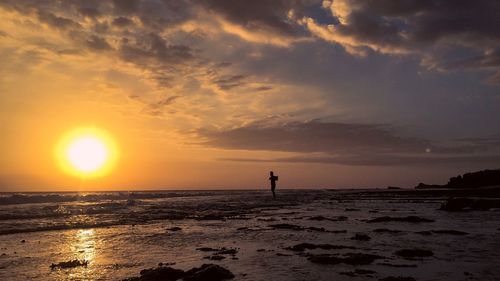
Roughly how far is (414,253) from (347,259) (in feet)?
11.9

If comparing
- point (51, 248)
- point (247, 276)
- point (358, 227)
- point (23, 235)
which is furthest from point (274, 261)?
point (23, 235)

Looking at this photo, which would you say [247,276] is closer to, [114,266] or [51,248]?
[114,266]

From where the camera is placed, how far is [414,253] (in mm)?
19203

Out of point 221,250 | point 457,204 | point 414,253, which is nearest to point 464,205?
point 457,204

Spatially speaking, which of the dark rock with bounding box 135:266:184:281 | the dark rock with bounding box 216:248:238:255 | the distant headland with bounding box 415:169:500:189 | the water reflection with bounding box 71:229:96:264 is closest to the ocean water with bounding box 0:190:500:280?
the water reflection with bounding box 71:229:96:264

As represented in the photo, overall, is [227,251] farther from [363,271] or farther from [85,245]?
[85,245]

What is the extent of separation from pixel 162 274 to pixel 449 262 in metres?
11.5

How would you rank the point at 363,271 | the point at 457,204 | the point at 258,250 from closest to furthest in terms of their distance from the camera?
the point at 363,271
the point at 258,250
the point at 457,204

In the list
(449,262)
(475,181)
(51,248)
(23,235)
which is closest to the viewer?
(449,262)

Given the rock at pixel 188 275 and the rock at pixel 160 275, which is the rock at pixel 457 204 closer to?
the rock at pixel 188 275

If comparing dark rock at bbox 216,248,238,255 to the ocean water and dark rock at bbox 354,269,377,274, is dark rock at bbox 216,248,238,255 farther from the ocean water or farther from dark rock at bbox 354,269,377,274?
dark rock at bbox 354,269,377,274

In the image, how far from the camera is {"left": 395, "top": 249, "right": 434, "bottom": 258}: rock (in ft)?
61.6

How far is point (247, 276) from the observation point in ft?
50.1

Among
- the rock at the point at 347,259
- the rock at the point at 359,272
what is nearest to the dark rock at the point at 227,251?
the rock at the point at 347,259
